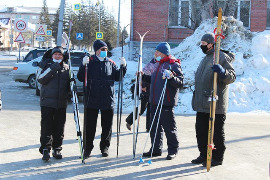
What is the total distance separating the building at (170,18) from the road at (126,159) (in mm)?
14920

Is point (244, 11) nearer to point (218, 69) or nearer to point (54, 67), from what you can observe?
point (218, 69)

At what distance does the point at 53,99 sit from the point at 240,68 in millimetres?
9647

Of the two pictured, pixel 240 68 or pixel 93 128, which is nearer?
pixel 93 128

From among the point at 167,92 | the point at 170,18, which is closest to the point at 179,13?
the point at 170,18

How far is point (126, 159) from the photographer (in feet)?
22.0

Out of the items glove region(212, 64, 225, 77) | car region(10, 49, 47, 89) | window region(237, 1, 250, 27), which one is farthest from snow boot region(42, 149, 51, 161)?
window region(237, 1, 250, 27)

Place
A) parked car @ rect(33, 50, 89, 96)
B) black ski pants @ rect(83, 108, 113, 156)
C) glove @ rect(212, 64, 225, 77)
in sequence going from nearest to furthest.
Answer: glove @ rect(212, 64, 225, 77)
black ski pants @ rect(83, 108, 113, 156)
parked car @ rect(33, 50, 89, 96)

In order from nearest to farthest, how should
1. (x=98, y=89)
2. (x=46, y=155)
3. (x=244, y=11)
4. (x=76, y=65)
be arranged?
(x=46, y=155) < (x=98, y=89) < (x=76, y=65) < (x=244, y=11)

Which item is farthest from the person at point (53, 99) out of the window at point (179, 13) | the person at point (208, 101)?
the window at point (179, 13)

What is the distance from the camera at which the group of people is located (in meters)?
6.33

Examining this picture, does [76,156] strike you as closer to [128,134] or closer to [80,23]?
[128,134]

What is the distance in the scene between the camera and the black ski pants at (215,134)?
248 inches

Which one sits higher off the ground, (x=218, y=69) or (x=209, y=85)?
(x=218, y=69)

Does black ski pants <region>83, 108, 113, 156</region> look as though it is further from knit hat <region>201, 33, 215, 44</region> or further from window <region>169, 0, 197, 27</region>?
window <region>169, 0, 197, 27</region>
